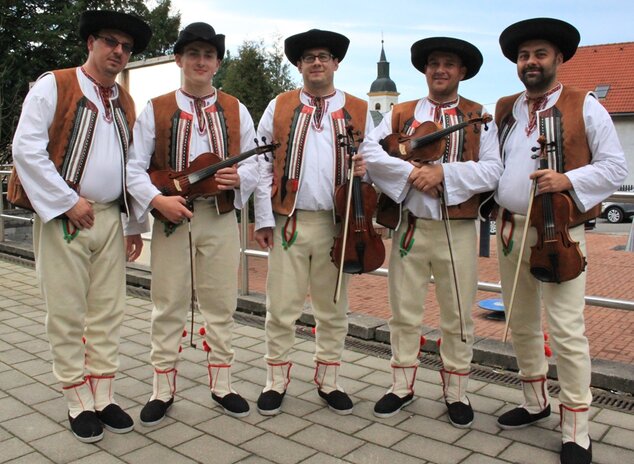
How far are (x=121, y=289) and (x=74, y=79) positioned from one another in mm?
1147

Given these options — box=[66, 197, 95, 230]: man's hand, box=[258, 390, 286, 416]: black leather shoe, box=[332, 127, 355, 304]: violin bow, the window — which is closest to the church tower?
the window

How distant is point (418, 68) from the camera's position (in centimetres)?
355

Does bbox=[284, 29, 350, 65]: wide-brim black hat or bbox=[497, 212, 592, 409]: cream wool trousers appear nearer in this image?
bbox=[497, 212, 592, 409]: cream wool trousers

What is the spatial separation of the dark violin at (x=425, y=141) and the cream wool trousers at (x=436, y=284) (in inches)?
14.2

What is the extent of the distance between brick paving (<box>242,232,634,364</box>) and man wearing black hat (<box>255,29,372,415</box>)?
7.31ft

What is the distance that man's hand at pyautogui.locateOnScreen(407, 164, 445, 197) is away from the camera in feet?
10.8

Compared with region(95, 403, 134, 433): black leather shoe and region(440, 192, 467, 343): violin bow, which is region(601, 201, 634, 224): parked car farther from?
region(95, 403, 134, 433): black leather shoe

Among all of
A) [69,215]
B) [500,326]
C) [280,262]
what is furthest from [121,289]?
[500,326]

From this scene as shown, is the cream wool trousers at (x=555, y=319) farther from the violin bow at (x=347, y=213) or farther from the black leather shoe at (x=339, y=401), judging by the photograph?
the black leather shoe at (x=339, y=401)

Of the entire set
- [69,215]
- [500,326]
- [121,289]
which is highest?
[69,215]

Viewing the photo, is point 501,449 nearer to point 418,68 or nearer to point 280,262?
point 280,262

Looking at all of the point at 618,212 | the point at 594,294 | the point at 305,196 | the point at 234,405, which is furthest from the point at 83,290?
the point at 618,212

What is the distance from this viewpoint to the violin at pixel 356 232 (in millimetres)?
3375

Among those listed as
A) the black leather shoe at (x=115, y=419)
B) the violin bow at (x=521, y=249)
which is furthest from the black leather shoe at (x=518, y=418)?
the black leather shoe at (x=115, y=419)
